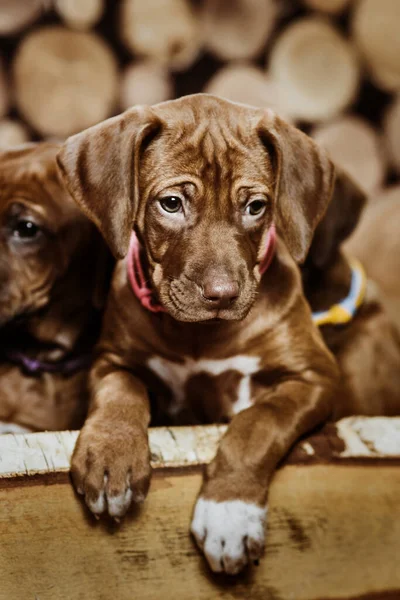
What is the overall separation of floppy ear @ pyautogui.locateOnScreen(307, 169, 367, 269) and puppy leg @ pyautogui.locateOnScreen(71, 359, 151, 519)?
994mm

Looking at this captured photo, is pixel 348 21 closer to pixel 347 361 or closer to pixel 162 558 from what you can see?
pixel 347 361

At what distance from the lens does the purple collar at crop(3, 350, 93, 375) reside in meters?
2.69

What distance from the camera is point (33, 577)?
182 cm

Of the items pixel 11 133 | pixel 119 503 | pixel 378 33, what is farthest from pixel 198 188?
pixel 378 33

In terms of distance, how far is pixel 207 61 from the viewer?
138 inches

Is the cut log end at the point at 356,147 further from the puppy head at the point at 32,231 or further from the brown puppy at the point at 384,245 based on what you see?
the puppy head at the point at 32,231

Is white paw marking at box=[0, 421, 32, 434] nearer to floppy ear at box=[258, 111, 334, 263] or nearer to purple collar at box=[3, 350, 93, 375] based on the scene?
purple collar at box=[3, 350, 93, 375]

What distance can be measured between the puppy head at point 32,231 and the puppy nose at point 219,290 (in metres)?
0.79

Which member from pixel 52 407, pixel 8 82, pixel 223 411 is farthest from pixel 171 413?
pixel 8 82

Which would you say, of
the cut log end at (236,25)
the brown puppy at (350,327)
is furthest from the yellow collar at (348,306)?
the cut log end at (236,25)

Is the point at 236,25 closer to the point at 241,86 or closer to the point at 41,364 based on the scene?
the point at 241,86

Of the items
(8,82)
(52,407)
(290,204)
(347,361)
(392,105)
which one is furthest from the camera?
(392,105)

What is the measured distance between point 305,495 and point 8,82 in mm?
2332

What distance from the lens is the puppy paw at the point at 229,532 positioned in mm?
1818
